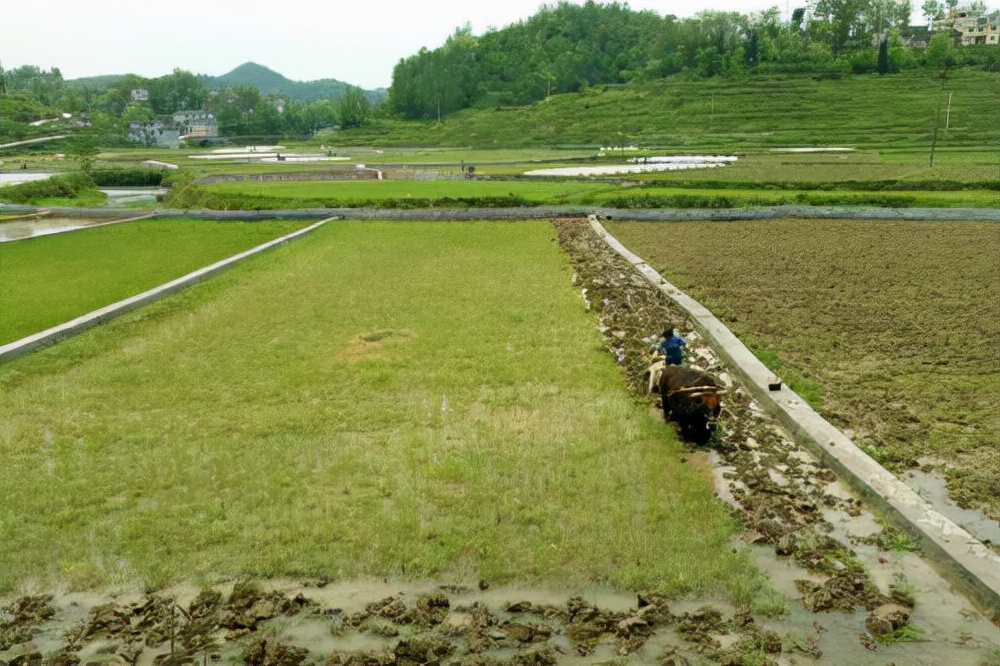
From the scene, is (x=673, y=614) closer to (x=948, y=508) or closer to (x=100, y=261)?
(x=948, y=508)

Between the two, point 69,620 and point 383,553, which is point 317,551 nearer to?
point 383,553

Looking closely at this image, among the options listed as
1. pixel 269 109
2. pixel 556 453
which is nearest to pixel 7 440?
pixel 556 453

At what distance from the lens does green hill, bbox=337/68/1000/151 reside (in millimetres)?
60316

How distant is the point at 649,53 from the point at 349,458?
120 meters

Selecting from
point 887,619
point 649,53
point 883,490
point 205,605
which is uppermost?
point 649,53

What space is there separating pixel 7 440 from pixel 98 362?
3.13 meters

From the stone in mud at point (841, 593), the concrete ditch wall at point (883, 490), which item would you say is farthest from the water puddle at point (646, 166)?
the stone in mud at point (841, 593)

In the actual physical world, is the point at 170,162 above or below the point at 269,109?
below

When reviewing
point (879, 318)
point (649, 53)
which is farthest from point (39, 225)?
point (649, 53)

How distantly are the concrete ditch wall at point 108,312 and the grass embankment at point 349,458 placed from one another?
31cm

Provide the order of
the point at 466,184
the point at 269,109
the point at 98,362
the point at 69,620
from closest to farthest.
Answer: the point at 69,620 < the point at 98,362 < the point at 466,184 < the point at 269,109

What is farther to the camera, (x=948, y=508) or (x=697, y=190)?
(x=697, y=190)

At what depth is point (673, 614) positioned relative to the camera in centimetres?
555

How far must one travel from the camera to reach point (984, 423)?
8891mm
